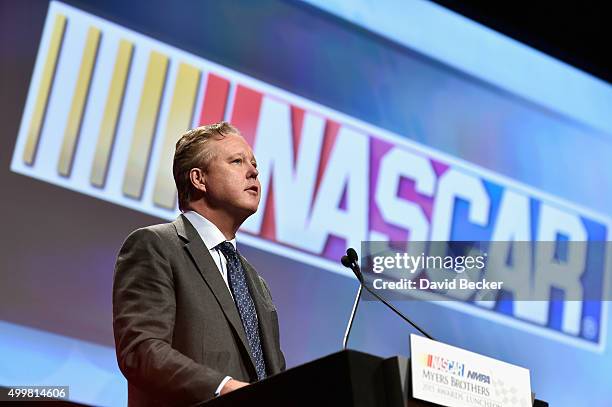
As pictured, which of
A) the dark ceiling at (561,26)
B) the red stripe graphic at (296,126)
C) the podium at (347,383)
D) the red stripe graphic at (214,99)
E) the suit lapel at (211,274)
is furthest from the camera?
the dark ceiling at (561,26)

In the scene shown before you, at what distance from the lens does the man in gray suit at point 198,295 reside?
1.91 metres

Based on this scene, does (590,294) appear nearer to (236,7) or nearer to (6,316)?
(236,7)

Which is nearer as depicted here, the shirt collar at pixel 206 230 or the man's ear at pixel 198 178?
the shirt collar at pixel 206 230

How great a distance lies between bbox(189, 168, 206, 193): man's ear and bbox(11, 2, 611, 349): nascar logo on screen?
1003 millimetres

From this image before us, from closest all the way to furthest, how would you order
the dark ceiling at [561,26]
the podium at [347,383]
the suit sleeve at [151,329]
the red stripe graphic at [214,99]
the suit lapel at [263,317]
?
the podium at [347,383] < the suit sleeve at [151,329] < the suit lapel at [263,317] < the red stripe graphic at [214,99] < the dark ceiling at [561,26]

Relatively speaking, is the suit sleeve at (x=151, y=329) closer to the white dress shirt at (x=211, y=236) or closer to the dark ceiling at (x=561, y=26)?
the white dress shirt at (x=211, y=236)

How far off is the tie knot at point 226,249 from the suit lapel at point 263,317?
0.26 ft

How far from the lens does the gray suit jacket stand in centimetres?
188

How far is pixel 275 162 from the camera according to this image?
3895 millimetres

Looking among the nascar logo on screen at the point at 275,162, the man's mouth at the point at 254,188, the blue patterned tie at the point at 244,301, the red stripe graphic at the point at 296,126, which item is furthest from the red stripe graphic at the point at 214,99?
the blue patterned tie at the point at 244,301

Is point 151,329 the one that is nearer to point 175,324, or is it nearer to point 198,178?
point 175,324

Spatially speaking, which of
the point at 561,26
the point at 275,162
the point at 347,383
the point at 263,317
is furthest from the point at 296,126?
the point at 347,383

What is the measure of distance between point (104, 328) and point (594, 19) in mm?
3599

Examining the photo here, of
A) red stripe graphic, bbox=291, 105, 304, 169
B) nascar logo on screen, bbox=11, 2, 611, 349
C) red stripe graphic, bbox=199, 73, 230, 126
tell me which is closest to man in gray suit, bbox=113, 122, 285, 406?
nascar logo on screen, bbox=11, 2, 611, 349
